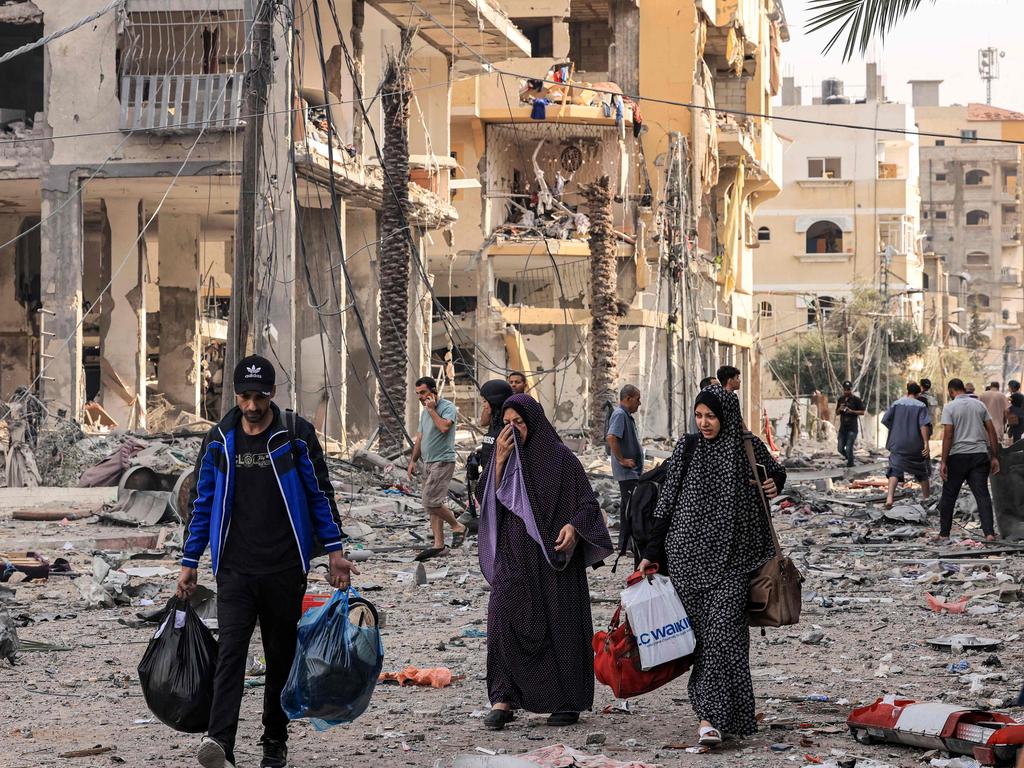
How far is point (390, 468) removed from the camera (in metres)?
22.5

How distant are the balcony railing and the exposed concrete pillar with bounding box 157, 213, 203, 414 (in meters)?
6.50

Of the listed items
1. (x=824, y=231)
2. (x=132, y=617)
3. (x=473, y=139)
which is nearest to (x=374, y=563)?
(x=132, y=617)

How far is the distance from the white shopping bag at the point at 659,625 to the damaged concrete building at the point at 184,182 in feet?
45.3

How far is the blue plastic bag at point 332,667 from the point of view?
588 cm

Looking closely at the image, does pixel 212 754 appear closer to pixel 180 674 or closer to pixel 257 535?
pixel 180 674

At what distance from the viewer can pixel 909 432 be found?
17.4 metres

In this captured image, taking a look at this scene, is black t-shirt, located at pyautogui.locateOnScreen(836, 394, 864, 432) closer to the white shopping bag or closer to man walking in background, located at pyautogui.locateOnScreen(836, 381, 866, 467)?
man walking in background, located at pyautogui.locateOnScreen(836, 381, 866, 467)

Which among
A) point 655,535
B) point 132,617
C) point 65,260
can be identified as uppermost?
point 65,260

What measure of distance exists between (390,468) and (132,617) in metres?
12.0

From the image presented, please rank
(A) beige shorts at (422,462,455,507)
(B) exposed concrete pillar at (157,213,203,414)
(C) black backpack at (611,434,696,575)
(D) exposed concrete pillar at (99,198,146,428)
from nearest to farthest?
1. (C) black backpack at (611,434,696,575)
2. (A) beige shorts at (422,462,455,507)
3. (D) exposed concrete pillar at (99,198,146,428)
4. (B) exposed concrete pillar at (157,213,203,414)

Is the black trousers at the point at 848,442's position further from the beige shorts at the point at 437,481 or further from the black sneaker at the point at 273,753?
the black sneaker at the point at 273,753

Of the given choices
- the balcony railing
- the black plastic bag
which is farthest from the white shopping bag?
the balcony railing

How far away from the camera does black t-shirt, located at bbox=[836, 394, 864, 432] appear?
2836 centimetres

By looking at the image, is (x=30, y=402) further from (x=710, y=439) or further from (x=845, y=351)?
(x=845, y=351)
